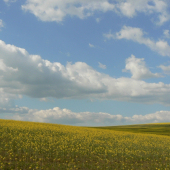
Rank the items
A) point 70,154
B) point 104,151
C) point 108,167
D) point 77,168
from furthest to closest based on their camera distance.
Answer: point 104,151 → point 70,154 → point 108,167 → point 77,168

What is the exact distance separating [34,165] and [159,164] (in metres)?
15.0

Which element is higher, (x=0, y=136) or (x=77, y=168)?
(x=0, y=136)

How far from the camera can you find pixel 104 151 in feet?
83.5

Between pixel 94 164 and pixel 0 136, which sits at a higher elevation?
pixel 0 136

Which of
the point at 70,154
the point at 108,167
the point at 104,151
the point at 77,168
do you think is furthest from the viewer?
the point at 104,151

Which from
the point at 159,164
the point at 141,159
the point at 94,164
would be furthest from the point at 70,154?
the point at 159,164

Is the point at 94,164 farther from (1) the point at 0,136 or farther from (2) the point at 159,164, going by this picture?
(1) the point at 0,136

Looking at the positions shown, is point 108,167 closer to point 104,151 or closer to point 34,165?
point 104,151

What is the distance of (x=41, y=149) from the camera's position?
22.9 meters

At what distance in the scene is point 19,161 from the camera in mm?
18969

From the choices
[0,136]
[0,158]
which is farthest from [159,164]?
[0,136]

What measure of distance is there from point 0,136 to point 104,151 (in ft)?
49.7

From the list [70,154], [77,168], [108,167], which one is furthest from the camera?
[70,154]

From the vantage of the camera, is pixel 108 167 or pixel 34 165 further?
pixel 108 167
